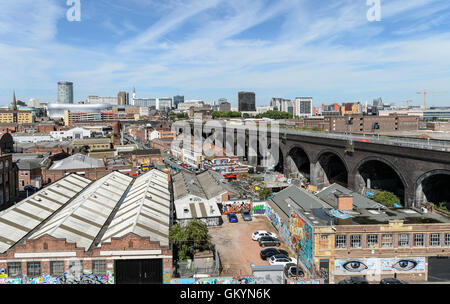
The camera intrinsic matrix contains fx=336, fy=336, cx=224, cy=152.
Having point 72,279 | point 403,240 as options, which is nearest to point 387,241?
point 403,240

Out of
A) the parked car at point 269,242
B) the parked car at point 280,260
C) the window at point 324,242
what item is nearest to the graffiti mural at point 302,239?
the window at point 324,242

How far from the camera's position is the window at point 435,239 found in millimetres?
19938

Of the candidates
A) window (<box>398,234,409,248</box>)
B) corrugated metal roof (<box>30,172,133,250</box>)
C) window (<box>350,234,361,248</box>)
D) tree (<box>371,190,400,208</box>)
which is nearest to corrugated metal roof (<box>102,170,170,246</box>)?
corrugated metal roof (<box>30,172,133,250</box>)

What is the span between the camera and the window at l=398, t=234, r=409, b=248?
20.0m

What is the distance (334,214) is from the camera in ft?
70.3

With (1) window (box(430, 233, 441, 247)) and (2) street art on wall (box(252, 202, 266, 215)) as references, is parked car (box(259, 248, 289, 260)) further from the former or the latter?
(2) street art on wall (box(252, 202, 266, 215))

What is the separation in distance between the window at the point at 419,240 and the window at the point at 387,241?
4.62ft

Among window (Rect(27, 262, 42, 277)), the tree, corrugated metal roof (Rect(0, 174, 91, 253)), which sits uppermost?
corrugated metal roof (Rect(0, 174, 91, 253))

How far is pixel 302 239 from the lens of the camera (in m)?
22.1

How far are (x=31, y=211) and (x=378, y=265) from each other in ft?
81.0

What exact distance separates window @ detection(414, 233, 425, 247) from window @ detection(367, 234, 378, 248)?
238cm

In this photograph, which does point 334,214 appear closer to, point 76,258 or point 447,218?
point 447,218

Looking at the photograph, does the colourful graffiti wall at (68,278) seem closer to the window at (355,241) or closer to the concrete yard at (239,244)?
the concrete yard at (239,244)

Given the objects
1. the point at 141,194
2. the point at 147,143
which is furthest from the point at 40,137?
the point at 141,194
